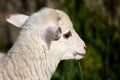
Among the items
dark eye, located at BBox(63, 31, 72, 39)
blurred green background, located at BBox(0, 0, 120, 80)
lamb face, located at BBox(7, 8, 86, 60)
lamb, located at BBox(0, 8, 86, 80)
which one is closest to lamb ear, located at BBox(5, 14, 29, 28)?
lamb face, located at BBox(7, 8, 86, 60)

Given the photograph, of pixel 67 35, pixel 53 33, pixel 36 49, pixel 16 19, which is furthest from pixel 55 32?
pixel 16 19

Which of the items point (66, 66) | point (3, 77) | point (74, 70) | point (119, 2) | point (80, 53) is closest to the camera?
point (3, 77)

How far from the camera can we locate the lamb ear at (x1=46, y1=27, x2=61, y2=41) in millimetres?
5488

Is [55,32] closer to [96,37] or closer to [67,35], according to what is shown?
[67,35]

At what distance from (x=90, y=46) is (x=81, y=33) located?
0.21 m

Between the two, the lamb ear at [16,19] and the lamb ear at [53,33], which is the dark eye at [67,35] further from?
the lamb ear at [16,19]

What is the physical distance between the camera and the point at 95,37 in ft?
27.1

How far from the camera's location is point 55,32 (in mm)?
5480

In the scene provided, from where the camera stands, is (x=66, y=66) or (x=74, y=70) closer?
(x=74, y=70)

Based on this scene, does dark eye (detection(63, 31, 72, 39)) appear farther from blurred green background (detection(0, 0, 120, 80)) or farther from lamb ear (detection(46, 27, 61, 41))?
blurred green background (detection(0, 0, 120, 80))

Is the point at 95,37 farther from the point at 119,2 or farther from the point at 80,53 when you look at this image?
the point at 80,53

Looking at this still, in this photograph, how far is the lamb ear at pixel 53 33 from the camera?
18.0 ft

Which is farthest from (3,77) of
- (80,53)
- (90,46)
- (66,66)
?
(90,46)

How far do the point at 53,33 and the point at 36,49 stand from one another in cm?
24
